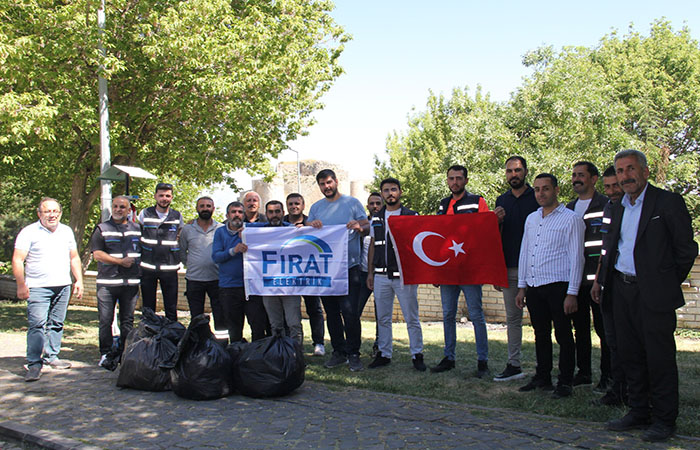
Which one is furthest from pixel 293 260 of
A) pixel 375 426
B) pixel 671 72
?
pixel 671 72

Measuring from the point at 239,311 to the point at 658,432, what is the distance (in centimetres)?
497

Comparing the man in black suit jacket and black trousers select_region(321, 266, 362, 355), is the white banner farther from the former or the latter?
the man in black suit jacket

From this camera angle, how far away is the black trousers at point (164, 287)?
27.4 feet

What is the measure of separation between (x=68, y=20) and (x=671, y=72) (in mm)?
32994

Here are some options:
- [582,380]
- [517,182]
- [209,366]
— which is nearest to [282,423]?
[209,366]

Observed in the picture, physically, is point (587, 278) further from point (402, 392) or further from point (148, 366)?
point (148, 366)

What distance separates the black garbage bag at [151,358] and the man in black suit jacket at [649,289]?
4286 mm

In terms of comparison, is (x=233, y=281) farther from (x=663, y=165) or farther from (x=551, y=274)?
(x=663, y=165)

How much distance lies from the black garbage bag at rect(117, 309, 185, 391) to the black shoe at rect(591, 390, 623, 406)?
4122 mm

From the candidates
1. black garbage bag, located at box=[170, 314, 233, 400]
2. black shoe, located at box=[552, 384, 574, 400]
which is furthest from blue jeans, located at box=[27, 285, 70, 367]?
black shoe, located at box=[552, 384, 574, 400]

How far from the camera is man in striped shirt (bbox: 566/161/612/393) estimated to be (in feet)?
20.2

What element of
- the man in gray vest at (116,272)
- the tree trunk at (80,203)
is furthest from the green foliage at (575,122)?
the man in gray vest at (116,272)

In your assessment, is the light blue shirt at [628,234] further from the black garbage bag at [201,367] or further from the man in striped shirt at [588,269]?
the black garbage bag at [201,367]

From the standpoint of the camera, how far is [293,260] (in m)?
8.19
